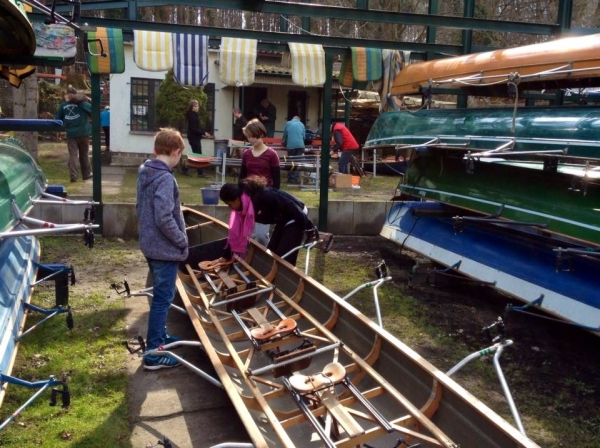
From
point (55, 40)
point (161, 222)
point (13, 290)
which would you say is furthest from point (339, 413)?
point (55, 40)

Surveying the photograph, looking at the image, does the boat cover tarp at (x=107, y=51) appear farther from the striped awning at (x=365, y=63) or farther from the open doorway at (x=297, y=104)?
the open doorway at (x=297, y=104)

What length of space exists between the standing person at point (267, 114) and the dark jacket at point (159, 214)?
43.0 ft

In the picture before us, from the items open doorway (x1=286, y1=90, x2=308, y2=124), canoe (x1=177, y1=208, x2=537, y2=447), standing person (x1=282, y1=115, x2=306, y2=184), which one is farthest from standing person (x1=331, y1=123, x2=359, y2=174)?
canoe (x1=177, y1=208, x2=537, y2=447)

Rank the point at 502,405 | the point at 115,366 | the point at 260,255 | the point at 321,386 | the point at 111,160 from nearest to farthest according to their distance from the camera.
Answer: the point at 321,386, the point at 502,405, the point at 115,366, the point at 260,255, the point at 111,160

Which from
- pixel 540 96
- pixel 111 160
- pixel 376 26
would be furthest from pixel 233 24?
pixel 540 96

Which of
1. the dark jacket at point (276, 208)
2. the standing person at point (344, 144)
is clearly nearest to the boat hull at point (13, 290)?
the dark jacket at point (276, 208)

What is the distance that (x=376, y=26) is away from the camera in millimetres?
24328

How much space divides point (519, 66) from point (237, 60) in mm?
4117

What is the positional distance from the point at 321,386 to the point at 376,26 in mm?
22380

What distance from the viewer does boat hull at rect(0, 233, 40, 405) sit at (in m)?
4.38

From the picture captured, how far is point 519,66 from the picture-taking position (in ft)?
22.7

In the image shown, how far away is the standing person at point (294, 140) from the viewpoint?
50.2ft

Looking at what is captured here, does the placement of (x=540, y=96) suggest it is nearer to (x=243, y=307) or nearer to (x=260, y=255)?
(x=260, y=255)

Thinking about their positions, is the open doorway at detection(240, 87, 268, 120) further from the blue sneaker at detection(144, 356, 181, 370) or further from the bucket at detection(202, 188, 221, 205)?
the blue sneaker at detection(144, 356, 181, 370)
